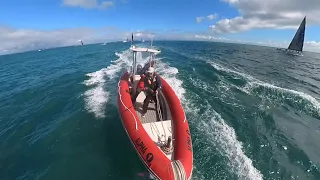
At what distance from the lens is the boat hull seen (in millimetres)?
6676

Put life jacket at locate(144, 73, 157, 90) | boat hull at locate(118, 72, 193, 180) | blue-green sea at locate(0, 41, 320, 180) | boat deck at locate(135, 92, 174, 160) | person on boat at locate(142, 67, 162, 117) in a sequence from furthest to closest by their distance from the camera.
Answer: life jacket at locate(144, 73, 157, 90)
person on boat at locate(142, 67, 162, 117)
boat deck at locate(135, 92, 174, 160)
blue-green sea at locate(0, 41, 320, 180)
boat hull at locate(118, 72, 193, 180)

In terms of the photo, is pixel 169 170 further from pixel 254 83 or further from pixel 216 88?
pixel 254 83

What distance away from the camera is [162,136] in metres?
8.41

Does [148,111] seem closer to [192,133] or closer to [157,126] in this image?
[157,126]

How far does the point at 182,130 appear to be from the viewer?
27.5 ft

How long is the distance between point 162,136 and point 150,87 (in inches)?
118

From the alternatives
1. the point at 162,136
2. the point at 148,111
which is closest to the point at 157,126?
the point at 162,136

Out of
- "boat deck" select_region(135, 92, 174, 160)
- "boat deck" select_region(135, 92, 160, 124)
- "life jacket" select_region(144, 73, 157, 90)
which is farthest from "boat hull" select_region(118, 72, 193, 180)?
"life jacket" select_region(144, 73, 157, 90)

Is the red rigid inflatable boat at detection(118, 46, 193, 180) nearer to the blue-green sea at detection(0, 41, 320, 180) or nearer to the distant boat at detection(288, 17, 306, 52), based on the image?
the blue-green sea at detection(0, 41, 320, 180)

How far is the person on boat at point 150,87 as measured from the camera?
10163 millimetres

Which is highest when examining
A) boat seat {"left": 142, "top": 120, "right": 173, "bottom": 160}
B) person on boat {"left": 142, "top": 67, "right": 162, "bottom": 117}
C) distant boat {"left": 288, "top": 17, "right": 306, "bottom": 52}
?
distant boat {"left": 288, "top": 17, "right": 306, "bottom": 52}

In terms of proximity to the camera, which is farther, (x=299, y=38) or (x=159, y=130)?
(x=299, y=38)

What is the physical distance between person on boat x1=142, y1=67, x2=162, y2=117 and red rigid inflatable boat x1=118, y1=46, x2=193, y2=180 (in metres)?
0.50

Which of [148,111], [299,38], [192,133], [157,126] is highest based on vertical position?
[299,38]
